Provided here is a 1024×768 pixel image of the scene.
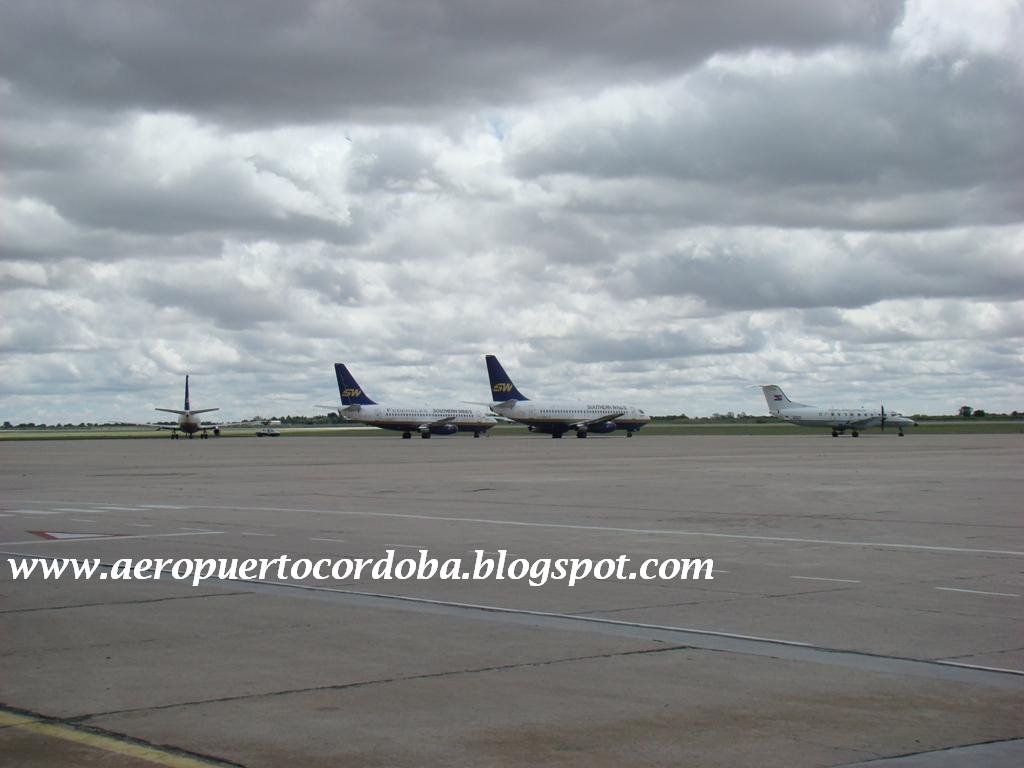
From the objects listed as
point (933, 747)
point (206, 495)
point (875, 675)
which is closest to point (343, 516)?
point (206, 495)

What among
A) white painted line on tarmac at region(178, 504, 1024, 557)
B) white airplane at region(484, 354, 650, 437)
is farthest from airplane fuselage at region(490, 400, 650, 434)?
white painted line on tarmac at region(178, 504, 1024, 557)

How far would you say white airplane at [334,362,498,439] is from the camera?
5084 inches

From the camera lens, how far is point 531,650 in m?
11.5

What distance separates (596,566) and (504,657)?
6.95 meters

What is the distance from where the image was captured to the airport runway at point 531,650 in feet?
27.0

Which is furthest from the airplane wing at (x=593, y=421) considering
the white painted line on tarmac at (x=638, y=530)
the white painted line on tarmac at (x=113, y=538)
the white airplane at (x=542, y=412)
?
the white painted line on tarmac at (x=113, y=538)

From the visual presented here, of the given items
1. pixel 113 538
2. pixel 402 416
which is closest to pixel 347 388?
pixel 402 416

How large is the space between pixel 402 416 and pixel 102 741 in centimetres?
12220

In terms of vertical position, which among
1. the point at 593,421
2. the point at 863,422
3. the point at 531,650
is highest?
the point at 593,421

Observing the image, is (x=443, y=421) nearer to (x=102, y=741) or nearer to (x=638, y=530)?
(x=638, y=530)

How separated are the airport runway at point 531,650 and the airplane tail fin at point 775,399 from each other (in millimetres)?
120771

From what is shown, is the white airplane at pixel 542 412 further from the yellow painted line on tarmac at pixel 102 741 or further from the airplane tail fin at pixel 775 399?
the yellow painted line on tarmac at pixel 102 741

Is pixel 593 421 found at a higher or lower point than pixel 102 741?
higher

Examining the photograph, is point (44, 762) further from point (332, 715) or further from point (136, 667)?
point (136, 667)
